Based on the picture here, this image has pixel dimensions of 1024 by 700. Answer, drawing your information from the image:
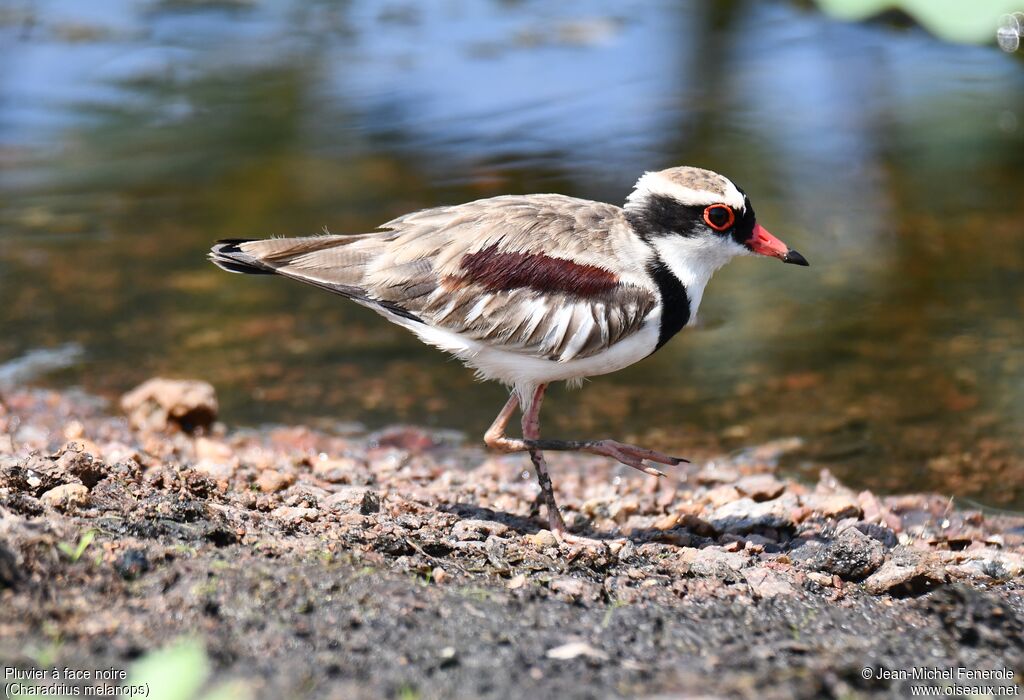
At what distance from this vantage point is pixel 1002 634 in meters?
3.76

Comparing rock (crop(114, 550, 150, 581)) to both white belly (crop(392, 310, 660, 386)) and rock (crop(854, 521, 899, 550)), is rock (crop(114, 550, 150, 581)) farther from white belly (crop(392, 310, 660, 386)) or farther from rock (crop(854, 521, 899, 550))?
rock (crop(854, 521, 899, 550))

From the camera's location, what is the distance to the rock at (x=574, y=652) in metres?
3.42

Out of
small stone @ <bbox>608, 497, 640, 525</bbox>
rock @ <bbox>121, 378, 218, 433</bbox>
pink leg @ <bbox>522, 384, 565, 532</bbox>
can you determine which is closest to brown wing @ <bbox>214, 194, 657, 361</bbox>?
pink leg @ <bbox>522, 384, 565, 532</bbox>

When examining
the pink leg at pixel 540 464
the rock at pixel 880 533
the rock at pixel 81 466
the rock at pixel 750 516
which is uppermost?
the rock at pixel 81 466

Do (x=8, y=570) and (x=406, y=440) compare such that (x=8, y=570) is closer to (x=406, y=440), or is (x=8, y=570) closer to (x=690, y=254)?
(x=690, y=254)

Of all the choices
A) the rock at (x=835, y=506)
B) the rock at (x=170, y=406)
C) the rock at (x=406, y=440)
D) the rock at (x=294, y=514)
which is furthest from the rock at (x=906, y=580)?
the rock at (x=170, y=406)

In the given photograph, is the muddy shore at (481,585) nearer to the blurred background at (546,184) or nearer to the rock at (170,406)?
the rock at (170,406)

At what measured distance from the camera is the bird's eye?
517cm

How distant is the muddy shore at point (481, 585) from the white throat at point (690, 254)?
1.06 meters

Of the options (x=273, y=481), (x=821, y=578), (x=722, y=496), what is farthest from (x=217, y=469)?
(x=821, y=578)

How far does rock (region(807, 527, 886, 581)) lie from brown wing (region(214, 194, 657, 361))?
1283mm

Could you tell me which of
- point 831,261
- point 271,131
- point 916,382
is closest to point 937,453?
point 916,382

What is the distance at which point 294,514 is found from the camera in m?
4.45

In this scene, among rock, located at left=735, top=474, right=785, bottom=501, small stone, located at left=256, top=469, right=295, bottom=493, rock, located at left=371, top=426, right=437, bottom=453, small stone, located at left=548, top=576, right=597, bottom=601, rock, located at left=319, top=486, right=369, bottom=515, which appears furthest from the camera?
rock, located at left=371, top=426, right=437, bottom=453
